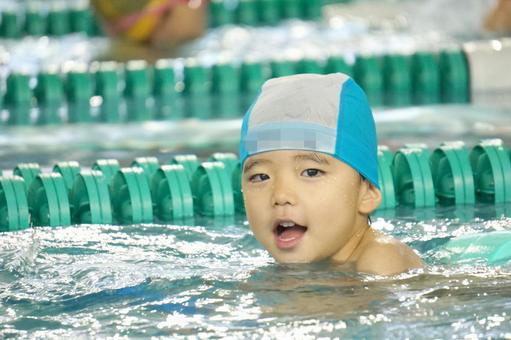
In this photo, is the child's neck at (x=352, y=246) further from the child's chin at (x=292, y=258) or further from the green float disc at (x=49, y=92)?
the green float disc at (x=49, y=92)

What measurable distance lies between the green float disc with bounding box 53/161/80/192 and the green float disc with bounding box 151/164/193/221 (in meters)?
0.31

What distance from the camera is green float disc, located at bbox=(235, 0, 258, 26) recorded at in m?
9.50

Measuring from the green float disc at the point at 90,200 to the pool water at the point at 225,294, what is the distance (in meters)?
0.43

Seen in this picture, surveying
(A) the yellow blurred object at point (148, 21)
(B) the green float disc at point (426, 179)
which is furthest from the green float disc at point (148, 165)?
(A) the yellow blurred object at point (148, 21)

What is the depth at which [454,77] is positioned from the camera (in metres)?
7.02

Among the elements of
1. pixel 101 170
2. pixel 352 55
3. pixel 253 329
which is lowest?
pixel 253 329

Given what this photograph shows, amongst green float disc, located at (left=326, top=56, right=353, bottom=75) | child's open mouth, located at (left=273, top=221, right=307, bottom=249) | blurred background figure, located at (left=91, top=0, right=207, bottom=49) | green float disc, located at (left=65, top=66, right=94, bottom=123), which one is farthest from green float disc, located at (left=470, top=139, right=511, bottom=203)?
blurred background figure, located at (left=91, top=0, right=207, bottom=49)

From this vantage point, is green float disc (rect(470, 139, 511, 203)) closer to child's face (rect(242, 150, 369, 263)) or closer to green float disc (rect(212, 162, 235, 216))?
green float disc (rect(212, 162, 235, 216))

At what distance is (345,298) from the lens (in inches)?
115

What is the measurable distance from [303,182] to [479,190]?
172cm

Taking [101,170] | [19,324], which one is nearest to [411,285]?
[19,324]

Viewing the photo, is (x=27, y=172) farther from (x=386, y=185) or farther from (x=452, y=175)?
(x=452, y=175)

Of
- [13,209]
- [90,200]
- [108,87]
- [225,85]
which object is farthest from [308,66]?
[13,209]

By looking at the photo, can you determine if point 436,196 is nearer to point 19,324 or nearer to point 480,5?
point 19,324
